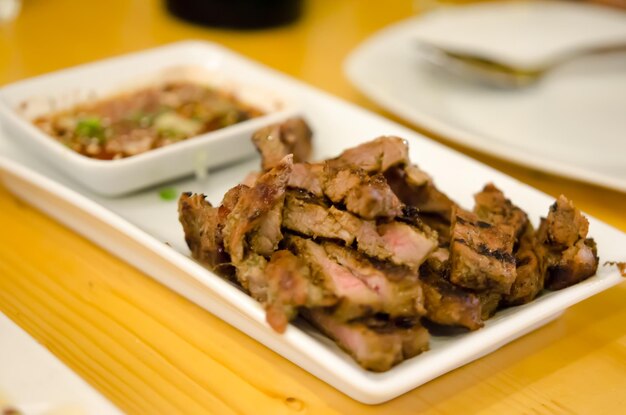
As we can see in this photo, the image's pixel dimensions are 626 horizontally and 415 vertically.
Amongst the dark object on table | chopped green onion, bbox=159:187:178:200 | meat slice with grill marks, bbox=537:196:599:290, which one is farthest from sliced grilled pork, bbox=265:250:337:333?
the dark object on table

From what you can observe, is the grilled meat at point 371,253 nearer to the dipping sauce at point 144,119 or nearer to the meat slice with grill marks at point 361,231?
the meat slice with grill marks at point 361,231

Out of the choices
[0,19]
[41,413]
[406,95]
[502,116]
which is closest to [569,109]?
[502,116]

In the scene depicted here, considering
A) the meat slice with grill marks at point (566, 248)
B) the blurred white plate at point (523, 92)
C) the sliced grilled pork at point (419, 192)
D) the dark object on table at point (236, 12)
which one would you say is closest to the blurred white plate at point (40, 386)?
the sliced grilled pork at point (419, 192)

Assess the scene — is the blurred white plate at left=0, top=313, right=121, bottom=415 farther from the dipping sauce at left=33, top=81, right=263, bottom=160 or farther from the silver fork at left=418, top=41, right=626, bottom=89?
the silver fork at left=418, top=41, right=626, bottom=89

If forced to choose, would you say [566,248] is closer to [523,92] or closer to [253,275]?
[253,275]

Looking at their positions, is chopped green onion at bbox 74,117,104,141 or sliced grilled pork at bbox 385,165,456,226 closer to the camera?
sliced grilled pork at bbox 385,165,456,226
